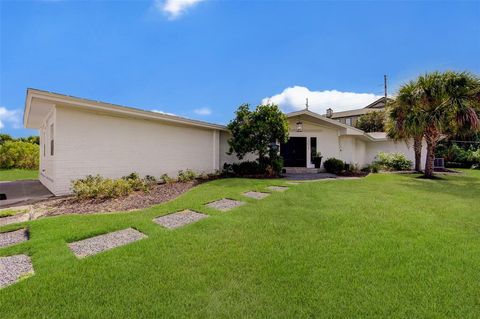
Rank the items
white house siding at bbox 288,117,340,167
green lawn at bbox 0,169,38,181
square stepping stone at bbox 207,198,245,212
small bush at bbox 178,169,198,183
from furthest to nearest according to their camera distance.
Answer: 1. white house siding at bbox 288,117,340,167
2. green lawn at bbox 0,169,38,181
3. small bush at bbox 178,169,198,183
4. square stepping stone at bbox 207,198,245,212

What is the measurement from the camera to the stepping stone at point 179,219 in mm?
4714

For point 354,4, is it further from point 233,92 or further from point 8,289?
point 8,289

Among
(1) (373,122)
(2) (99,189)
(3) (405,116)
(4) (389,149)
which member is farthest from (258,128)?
(1) (373,122)

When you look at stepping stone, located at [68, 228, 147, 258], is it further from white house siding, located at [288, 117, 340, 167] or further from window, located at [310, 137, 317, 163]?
window, located at [310, 137, 317, 163]

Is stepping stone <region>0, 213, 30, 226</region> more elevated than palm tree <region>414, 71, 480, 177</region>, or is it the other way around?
palm tree <region>414, 71, 480, 177</region>

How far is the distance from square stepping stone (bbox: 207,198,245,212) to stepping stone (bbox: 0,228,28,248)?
3.50m

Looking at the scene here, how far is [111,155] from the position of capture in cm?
852

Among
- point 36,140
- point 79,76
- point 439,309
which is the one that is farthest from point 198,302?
point 36,140

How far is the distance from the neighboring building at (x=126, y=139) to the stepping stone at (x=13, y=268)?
4716 millimetres

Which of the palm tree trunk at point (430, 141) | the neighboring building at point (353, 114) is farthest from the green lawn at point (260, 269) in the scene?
the neighboring building at point (353, 114)

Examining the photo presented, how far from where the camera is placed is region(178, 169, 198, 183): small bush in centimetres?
1050

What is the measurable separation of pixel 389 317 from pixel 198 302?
5.62ft

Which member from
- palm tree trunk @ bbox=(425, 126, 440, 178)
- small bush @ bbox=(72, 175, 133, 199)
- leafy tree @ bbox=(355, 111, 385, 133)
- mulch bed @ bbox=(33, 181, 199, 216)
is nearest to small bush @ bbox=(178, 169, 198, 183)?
mulch bed @ bbox=(33, 181, 199, 216)

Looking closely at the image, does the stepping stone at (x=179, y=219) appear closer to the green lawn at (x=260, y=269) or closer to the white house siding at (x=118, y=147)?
the green lawn at (x=260, y=269)
